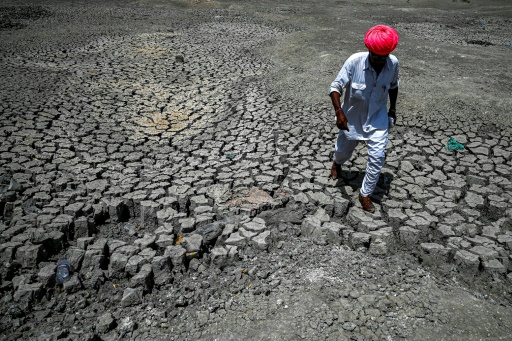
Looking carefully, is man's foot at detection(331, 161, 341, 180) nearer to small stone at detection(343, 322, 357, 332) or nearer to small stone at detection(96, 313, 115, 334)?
small stone at detection(343, 322, 357, 332)

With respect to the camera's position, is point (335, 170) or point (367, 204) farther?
point (335, 170)

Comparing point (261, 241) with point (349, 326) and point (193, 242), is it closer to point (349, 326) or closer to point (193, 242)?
point (193, 242)

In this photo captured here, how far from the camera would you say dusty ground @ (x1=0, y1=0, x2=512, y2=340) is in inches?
87.4

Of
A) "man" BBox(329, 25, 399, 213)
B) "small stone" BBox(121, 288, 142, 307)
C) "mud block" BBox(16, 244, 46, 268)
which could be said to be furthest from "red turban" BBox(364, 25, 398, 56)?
"mud block" BBox(16, 244, 46, 268)

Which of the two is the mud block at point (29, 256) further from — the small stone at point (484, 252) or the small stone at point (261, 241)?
the small stone at point (484, 252)

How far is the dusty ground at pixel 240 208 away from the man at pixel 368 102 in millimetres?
436

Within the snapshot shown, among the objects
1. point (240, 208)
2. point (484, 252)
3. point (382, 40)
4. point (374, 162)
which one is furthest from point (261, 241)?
point (382, 40)

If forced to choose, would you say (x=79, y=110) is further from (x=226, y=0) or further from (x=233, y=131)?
(x=226, y=0)

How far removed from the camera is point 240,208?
3076 mm

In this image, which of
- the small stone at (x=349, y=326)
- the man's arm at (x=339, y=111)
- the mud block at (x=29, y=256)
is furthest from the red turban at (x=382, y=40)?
the mud block at (x=29, y=256)

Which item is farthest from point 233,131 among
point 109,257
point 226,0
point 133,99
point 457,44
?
point 226,0

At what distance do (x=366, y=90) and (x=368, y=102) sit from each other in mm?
104

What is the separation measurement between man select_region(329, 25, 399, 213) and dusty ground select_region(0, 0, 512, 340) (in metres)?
0.44

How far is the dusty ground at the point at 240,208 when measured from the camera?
87.4 inches
